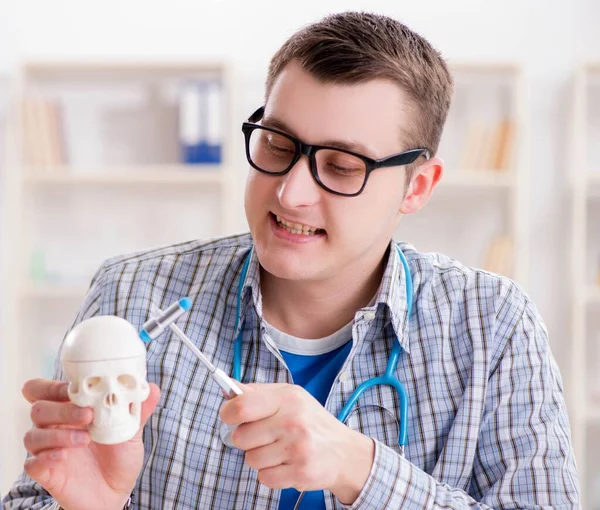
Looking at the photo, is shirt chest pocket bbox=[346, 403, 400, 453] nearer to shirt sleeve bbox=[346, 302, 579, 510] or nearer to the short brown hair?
shirt sleeve bbox=[346, 302, 579, 510]

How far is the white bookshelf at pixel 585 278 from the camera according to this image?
3.95 m

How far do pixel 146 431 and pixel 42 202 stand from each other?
3080 mm

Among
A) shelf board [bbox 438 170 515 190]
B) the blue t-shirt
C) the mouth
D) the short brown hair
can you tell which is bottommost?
shelf board [bbox 438 170 515 190]

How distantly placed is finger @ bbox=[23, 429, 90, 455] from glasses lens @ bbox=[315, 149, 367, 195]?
59 cm

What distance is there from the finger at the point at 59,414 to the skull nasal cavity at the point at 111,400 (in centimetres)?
2

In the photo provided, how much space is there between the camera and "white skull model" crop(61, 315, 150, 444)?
110cm

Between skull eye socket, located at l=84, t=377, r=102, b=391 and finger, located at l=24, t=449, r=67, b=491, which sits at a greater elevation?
skull eye socket, located at l=84, t=377, r=102, b=391

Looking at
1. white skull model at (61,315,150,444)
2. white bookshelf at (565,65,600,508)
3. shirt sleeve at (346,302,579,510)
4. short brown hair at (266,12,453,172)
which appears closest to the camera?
white skull model at (61,315,150,444)

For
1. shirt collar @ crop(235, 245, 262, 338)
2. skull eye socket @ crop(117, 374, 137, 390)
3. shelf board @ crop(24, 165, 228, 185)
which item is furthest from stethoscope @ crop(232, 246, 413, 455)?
shelf board @ crop(24, 165, 228, 185)

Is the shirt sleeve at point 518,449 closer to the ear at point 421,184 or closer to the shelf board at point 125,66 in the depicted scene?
the ear at point 421,184

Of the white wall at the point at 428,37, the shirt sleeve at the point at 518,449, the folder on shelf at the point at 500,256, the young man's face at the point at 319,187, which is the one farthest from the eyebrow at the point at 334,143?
the white wall at the point at 428,37

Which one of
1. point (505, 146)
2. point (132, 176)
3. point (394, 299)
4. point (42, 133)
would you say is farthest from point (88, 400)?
point (505, 146)

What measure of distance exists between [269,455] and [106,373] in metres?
0.25

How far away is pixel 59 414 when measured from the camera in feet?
3.73
